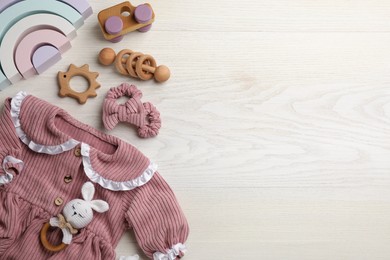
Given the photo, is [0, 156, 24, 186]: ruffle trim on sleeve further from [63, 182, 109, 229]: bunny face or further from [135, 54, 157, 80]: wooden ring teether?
[135, 54, 157, 80]: wooden ring teether

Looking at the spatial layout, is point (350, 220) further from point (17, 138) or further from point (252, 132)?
point (17, 138)

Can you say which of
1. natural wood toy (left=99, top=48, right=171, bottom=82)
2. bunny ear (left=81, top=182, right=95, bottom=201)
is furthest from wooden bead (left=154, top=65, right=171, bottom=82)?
bunny ear (left=81, top=182, right=95, bottom=201)

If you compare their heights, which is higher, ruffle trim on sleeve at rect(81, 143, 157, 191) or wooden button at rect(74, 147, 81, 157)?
wooden button at rect(74, 147, 81, 157)

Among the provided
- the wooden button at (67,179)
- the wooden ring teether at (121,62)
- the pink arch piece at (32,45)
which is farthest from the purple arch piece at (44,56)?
the wooden button at (67,179)

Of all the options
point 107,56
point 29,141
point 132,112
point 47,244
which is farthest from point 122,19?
point 47,244

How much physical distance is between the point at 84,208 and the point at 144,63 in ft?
0.96

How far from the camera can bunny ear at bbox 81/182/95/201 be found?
861 millimetres

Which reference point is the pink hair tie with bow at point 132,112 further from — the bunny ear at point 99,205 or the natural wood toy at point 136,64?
the bunny ear at point 99,205

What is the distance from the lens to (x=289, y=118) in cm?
99

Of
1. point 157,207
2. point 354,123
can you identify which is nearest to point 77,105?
point 157,207

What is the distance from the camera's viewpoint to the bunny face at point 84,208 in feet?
2.78

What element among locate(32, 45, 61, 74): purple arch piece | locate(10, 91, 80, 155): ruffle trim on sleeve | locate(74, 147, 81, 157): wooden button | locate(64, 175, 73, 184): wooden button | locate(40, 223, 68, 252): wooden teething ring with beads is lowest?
locate(40, 223, 68, 252): wooden teething ring with beads

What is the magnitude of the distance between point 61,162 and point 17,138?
0.28 feet

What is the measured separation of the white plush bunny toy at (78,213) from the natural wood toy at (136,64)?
0.74 feet
